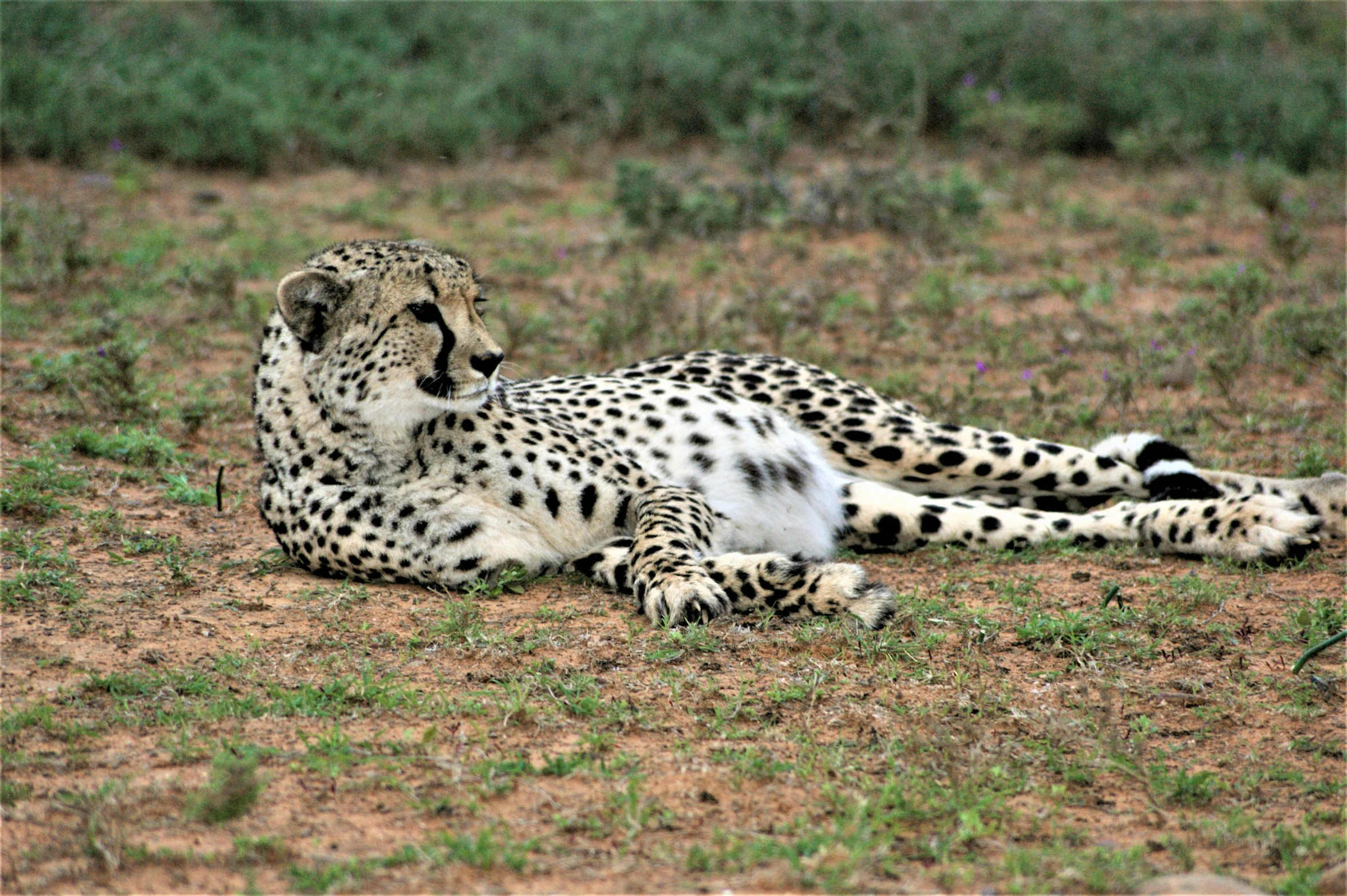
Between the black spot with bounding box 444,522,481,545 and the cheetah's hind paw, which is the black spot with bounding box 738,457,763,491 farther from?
the cheetah's hind paw

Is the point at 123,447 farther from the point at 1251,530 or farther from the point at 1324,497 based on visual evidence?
the point at 1324,497

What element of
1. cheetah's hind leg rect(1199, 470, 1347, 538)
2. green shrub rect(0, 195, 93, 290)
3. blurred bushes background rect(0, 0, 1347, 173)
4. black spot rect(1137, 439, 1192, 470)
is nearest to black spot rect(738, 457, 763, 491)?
black spot rect(1137, 439, 1192, 470)

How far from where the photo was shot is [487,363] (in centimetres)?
400

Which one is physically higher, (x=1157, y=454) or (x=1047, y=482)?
(x=1157, y=454)

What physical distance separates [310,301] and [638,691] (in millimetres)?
1506

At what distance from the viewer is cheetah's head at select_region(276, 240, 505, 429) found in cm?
402

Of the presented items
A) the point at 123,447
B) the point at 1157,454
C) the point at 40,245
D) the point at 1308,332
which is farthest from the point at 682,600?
the point at 40,245

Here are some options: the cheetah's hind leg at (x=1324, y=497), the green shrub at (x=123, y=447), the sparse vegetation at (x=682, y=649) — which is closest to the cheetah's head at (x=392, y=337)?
the sparse vegetation at (x=682, y=649)

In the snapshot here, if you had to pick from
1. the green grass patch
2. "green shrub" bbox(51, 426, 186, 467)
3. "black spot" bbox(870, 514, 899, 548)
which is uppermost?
the green grass patch

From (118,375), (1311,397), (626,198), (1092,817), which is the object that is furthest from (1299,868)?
(626,198)

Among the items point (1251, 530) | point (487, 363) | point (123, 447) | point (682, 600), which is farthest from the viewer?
point (123, 447)

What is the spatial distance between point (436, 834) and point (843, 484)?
8.61ft

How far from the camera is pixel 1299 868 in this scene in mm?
2533

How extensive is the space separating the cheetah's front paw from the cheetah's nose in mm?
732
